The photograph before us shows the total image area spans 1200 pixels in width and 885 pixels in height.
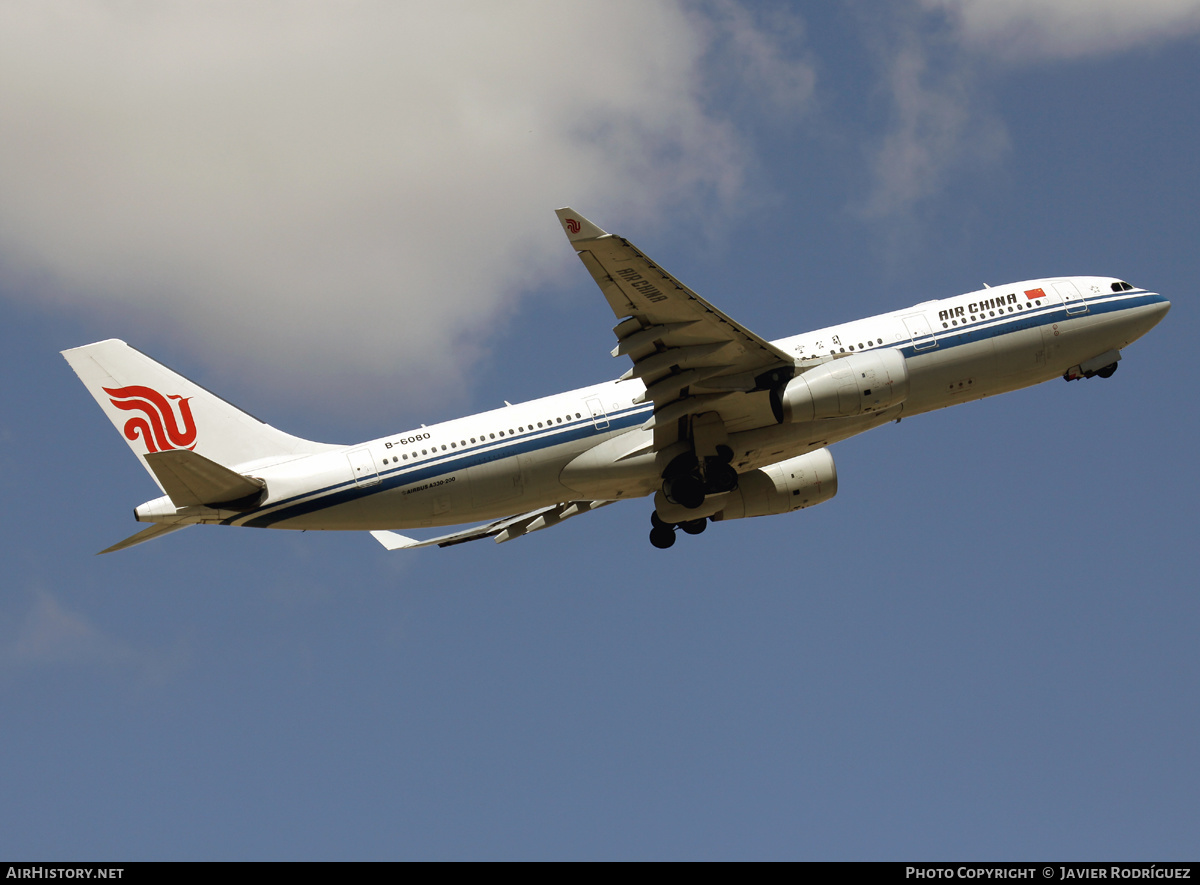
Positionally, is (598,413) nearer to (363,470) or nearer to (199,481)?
(363,470)

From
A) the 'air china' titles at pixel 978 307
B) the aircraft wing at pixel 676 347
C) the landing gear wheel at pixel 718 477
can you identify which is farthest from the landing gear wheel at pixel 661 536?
the 'air china' titles at pixel 978 307

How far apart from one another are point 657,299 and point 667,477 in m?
6.72

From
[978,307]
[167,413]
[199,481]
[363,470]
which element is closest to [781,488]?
[978,307]

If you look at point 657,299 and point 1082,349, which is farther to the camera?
point 1082,349

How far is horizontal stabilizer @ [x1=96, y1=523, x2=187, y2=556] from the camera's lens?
3250 cm

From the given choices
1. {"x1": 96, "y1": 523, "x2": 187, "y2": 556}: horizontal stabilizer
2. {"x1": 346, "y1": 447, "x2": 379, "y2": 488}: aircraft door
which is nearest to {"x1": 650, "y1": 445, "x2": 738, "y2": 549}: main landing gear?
{"x1": 346, "y1": 447, "x2": 379, "y2": 488}: aircraft door

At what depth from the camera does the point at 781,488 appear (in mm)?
39656

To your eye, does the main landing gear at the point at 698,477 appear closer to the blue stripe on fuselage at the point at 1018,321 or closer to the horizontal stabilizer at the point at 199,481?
the blue stripe on fuselage at the point at 1018,321

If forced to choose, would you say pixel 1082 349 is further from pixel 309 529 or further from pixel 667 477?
pixel 309 529

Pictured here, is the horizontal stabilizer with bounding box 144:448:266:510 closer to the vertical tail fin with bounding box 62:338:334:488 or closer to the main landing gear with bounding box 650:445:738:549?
the vertical tail fin with bounding box 62:338:334:488

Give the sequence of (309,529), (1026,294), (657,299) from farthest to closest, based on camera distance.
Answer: (1026,294)
(309,529)
(657,299)

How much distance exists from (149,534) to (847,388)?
19510mm

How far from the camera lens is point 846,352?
36.1 metres
